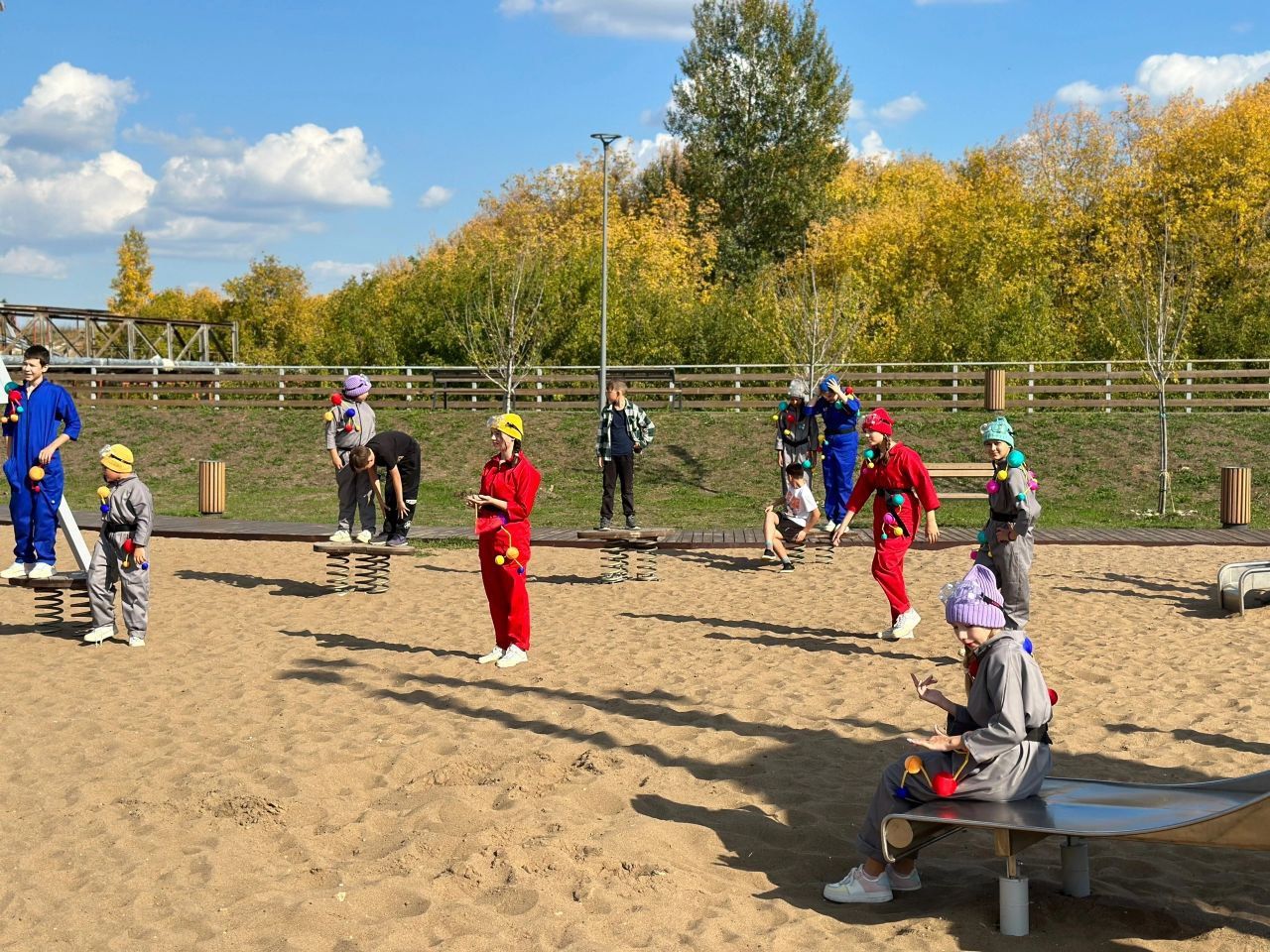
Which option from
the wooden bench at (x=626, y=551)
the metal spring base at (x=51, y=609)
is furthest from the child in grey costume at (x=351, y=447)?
the metal spring base at (x=51, y=609)

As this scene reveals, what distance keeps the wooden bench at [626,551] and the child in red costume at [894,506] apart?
4045mm

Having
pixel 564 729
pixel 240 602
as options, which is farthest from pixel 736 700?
pixel 240 602

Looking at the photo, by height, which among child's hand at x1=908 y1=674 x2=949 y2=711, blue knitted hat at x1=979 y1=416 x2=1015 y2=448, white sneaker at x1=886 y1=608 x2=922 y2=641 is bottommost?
white sneaker at x1=886 y1=608 x2=922 y2=641

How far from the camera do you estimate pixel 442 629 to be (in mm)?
11141

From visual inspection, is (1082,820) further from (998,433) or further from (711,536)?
(711,536)

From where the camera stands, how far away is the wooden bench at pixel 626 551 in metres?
14.0

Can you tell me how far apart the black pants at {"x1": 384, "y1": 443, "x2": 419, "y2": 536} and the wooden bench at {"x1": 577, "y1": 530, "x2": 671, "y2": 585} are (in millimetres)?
1907

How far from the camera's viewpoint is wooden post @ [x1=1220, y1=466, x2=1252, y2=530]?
19.1 m

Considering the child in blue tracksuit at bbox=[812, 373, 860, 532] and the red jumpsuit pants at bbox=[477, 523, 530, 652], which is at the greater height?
the child in blue tracksuit at bbox=[812, 373, 860, 532]

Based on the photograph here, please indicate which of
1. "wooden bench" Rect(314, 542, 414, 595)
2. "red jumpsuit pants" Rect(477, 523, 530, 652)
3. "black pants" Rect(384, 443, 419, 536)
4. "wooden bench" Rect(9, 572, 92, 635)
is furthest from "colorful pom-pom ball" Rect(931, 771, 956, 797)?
"black pants" Rect(384, 443, 419, 536)

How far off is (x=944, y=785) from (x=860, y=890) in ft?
1.83

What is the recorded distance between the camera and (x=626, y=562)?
14.3m

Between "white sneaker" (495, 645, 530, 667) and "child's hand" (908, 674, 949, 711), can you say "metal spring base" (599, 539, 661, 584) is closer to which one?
"white sneaker" (495, 645, 530, 667)

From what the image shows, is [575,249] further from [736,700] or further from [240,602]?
[736,700]
